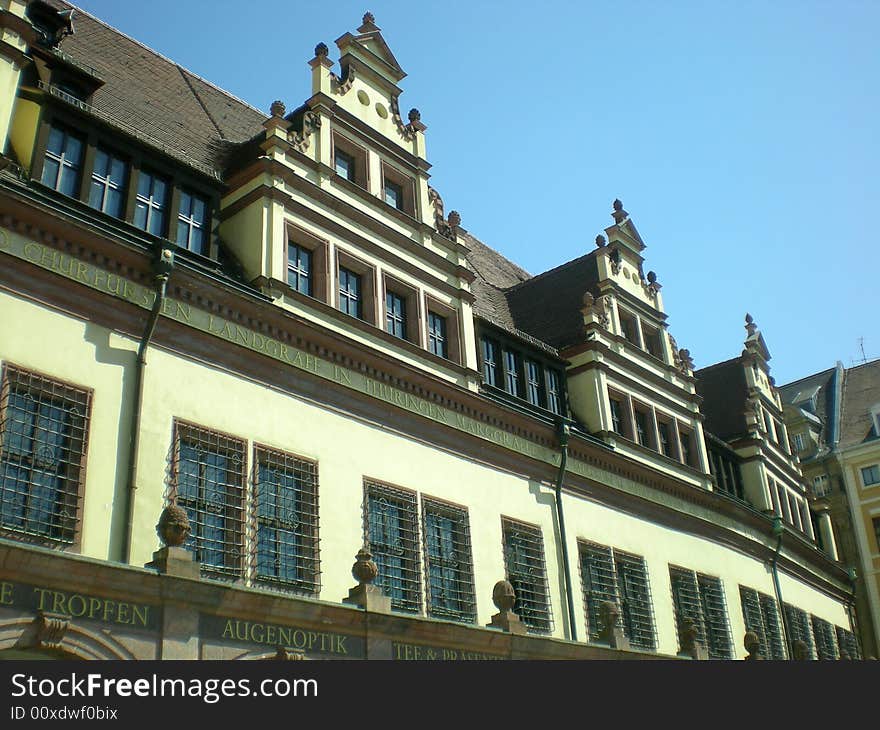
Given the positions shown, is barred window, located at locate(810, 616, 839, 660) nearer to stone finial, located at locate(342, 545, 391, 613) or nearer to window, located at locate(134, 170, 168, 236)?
stone finial, located at locate(342, 545, 391, 613)

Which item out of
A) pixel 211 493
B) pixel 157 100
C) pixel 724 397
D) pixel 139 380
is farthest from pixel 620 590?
pixel 724 397

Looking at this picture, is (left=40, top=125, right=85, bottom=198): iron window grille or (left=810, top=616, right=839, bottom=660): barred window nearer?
(left=40, top=125, right=85, bottom=198): iron window grille

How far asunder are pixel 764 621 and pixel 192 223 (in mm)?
23516

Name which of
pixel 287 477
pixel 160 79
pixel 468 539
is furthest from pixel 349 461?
pixel 160 79

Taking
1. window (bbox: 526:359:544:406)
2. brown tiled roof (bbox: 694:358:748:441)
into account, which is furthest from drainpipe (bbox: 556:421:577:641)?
brown tiled roof (bbox: 694:358:748:441)

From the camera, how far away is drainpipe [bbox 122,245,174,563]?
16641 millimetres

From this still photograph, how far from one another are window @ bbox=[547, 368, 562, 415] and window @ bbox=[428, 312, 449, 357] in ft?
16.6

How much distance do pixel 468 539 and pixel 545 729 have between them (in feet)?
34.4

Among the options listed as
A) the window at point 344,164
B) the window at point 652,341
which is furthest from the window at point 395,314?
the window at point 652,341

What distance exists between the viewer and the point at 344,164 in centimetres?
2528

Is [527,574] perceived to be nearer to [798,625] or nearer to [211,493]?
[211,493]

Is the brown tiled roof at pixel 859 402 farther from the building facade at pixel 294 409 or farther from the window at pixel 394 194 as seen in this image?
the window at pixel 394 194

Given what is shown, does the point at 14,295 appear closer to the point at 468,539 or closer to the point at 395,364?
the point at 395,364

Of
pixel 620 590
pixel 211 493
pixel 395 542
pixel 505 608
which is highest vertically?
pixel 620 590
